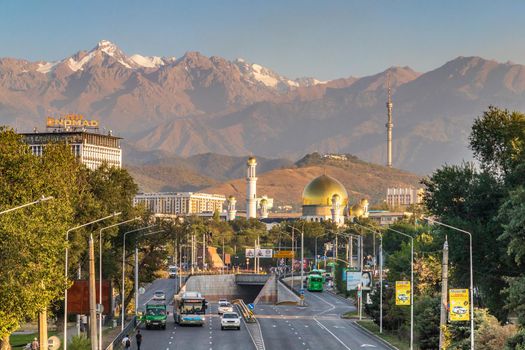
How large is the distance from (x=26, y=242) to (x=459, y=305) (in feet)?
76.9

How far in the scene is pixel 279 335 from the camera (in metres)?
108

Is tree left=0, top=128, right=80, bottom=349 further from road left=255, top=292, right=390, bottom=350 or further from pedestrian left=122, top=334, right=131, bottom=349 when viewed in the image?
road left=255, top=292, right=390, bottom=350

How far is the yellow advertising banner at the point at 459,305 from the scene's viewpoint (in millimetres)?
65938

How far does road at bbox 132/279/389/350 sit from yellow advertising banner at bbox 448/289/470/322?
29.1 metres

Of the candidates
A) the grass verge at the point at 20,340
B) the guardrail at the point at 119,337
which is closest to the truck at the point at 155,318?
the guardrail at the point at 119,337

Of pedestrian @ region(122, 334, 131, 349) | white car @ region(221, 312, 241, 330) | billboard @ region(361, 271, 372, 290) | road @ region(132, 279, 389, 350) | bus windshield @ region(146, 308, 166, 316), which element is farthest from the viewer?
billboard @ region(361, 271, 372, 290)

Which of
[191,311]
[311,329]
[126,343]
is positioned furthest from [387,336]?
[126,343]

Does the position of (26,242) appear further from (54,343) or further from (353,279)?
(353,279)

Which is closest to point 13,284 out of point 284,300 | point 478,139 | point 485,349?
point 485,349

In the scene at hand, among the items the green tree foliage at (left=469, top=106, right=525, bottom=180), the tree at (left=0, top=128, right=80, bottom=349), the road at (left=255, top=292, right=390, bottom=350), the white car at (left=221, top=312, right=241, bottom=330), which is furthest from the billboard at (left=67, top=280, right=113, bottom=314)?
the green tree foliage at (left=469, top=106, right=525, bottom=180)

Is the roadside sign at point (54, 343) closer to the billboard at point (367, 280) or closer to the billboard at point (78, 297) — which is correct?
the billboard at point (78, 297)

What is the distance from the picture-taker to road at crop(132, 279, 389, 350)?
9588cm

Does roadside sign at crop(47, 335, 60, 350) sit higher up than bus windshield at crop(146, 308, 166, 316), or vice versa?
roadside sign at crop(47, 335, 60, 350)

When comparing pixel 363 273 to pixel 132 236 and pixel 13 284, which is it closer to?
pixel 132 236
